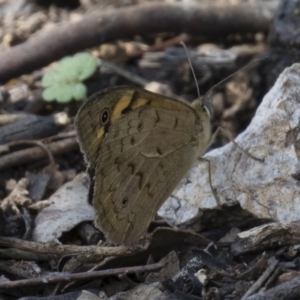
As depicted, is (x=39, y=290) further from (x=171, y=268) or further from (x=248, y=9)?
Answer: (x=248, y=9)

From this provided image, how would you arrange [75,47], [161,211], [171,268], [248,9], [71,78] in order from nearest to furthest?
[171,268] → [161,211] → [71,78] → [75,47] → [248,9]

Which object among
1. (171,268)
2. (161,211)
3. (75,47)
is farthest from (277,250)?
(75,47)

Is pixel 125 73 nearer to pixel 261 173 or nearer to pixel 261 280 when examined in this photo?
pixel 261 173

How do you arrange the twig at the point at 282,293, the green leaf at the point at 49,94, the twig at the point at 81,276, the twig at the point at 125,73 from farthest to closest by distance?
1. the twig at the point at 125,73
2. the green leaf at the point at 49,94
3. the twig at the point at 81,276
4. the twig at the point at 282,293

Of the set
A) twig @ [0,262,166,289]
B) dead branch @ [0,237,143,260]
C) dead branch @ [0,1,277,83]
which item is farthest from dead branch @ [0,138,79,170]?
twig @ [0,262,166,289]

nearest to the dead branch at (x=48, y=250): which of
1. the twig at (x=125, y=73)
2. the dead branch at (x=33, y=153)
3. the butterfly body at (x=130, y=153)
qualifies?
the butterfly body at (x=130, y=153)

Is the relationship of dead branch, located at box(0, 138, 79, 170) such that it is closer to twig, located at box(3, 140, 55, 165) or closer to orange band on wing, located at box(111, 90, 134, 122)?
twig, located at box(3, 140, 55, 165)

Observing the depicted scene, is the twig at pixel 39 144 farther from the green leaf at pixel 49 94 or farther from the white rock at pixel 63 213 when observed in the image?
the green leaf at pixel 49 94
